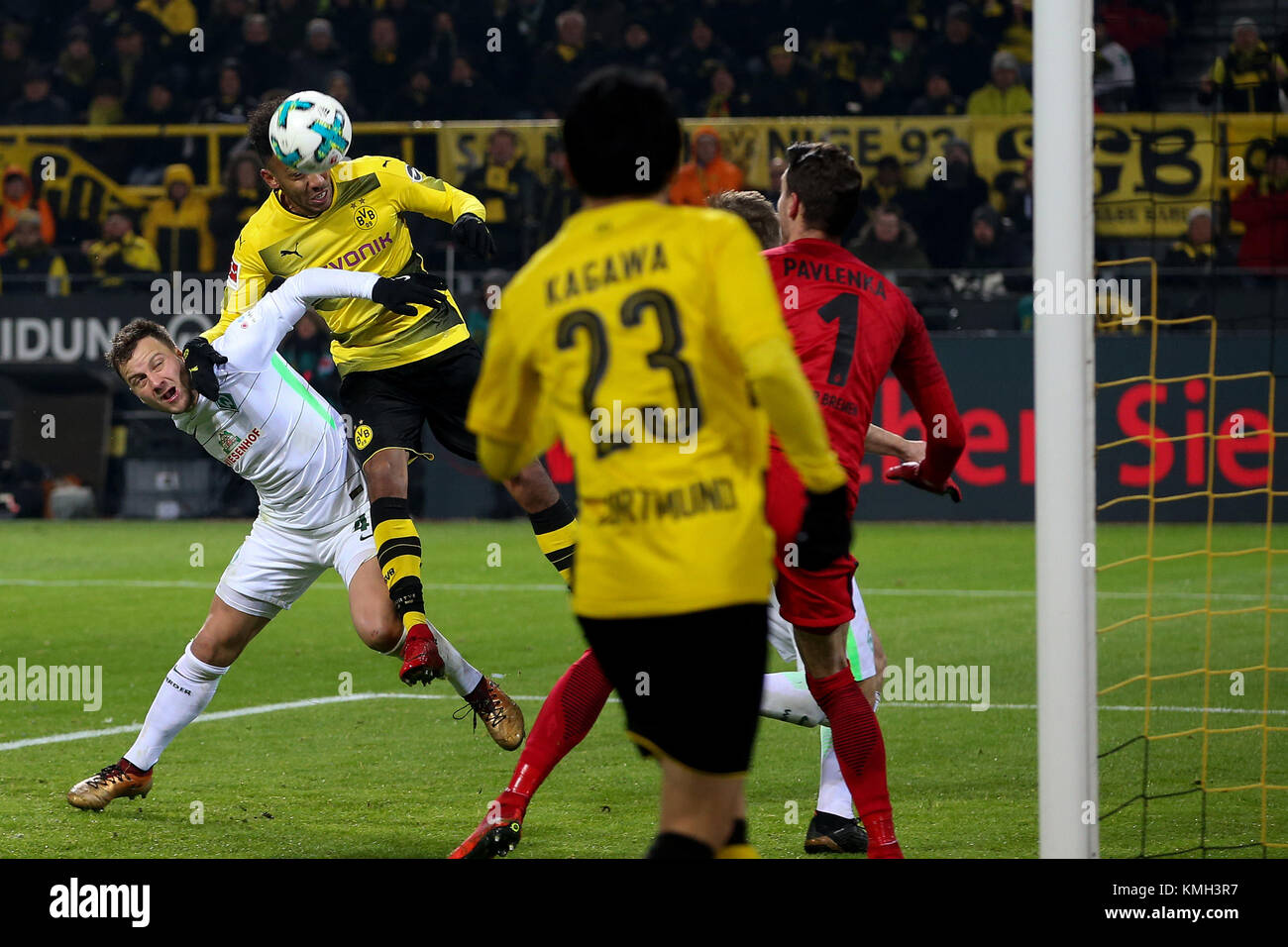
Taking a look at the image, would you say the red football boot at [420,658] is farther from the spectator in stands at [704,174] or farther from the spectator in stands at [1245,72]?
the spectator in stands at [704,174]

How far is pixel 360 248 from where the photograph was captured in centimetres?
678

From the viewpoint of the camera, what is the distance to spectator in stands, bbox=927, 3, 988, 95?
59.6 feet

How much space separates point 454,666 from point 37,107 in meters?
15.4

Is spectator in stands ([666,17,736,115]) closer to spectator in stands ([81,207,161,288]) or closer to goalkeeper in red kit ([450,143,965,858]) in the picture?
spectator in stands ([81,207,161,288])

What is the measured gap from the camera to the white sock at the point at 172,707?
5922 mm

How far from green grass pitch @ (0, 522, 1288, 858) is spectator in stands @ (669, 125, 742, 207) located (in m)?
4.05

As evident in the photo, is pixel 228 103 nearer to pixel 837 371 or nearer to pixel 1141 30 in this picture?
pixel 1141 30

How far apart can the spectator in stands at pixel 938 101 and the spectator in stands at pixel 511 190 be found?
448 centimetres

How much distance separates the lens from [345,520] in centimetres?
633

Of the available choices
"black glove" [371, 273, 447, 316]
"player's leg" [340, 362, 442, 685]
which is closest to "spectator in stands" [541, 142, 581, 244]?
"player's leg" [340, 362, 442, 685]
